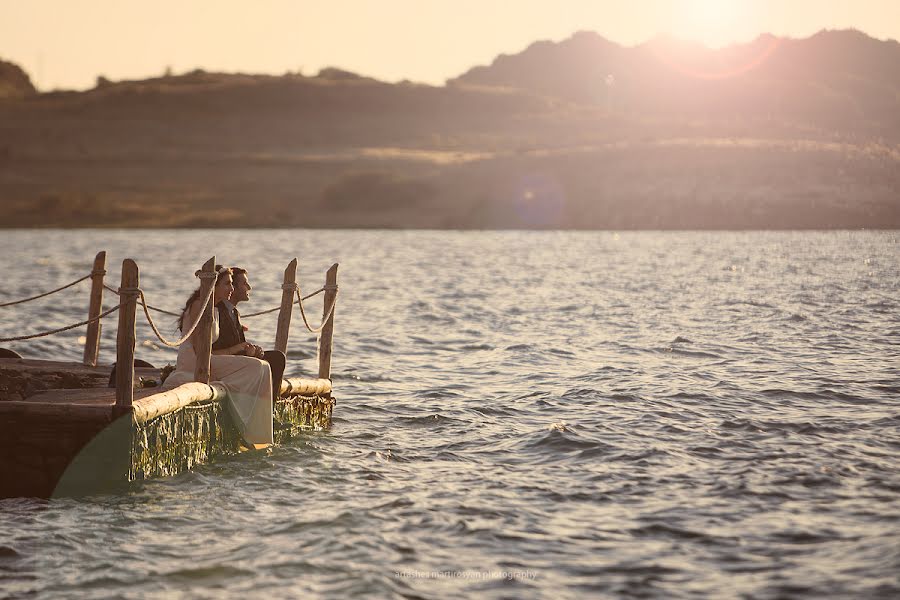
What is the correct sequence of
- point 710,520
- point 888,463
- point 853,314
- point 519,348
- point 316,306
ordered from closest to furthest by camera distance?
point 710,520 < point 888,463 < point 519,348 < point 853,314 < point 316,306

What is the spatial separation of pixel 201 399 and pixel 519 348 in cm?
1449

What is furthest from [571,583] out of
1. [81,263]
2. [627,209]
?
[627,209]

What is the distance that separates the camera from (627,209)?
484ft

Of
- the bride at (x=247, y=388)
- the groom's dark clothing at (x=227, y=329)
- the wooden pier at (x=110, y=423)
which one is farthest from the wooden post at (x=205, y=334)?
the bride at (x=247, y=388)

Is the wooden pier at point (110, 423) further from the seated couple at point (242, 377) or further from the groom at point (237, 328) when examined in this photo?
the groom at point (237, 328)

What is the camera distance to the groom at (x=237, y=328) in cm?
1452

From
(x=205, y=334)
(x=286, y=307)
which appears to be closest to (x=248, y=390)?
(x=205, y=334)

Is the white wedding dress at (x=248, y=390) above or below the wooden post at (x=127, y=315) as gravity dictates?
below

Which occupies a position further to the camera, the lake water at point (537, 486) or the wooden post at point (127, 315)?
the wooden post at point (127, 315)

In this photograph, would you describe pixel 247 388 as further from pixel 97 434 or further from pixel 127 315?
pixel 97 434

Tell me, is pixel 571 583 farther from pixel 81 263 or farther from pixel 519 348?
pixel 81 263

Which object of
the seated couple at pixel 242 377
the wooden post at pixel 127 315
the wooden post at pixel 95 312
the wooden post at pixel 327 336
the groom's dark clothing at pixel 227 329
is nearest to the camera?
the wooden post at pixel 127 315

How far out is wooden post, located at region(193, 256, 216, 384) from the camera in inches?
548

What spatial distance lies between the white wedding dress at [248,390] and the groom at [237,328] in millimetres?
221
